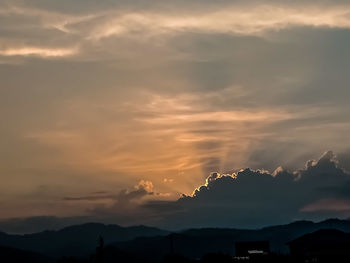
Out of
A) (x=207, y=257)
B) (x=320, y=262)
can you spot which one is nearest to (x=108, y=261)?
(x=207, y=257)

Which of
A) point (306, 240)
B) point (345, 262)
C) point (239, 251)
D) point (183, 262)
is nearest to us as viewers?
point (345, 262)

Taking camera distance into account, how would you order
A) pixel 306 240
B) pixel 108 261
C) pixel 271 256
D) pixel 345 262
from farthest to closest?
pixel 108 261
pixel 306 240
pixel 345 262
pixel 271 256

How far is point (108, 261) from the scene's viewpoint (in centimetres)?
19838

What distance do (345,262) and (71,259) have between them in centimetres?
5490

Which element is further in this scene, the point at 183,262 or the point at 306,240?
the point at 306,240

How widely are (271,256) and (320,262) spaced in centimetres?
920

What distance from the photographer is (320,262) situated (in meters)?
82.6

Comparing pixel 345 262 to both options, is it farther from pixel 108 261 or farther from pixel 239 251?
pixel 108 261

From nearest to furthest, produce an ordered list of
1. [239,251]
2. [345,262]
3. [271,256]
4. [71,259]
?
[271,256] → [345,262] → [71,259] → [239,251]

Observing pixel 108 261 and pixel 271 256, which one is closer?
pixel 271 256

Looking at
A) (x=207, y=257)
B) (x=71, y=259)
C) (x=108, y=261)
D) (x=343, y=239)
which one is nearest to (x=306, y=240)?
(x=343, y=239)

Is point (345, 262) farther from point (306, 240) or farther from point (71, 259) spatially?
point (71, 259)

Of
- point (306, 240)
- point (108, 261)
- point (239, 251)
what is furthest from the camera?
point (108, 261)

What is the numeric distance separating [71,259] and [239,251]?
34.7 meters
